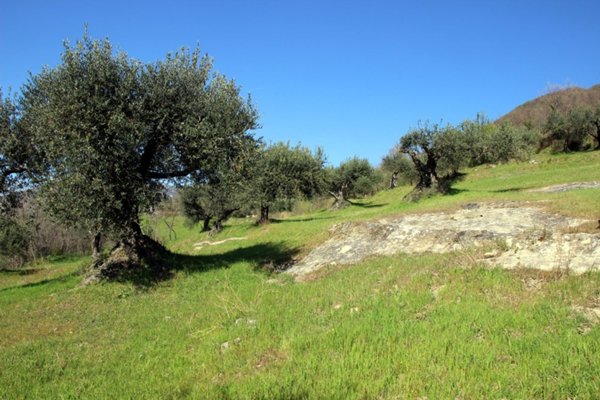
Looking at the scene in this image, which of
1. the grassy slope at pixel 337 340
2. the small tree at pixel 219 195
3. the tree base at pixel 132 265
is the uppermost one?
the small tree at pixel 219 195

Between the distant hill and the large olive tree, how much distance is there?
290ft

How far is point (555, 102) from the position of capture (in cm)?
9169

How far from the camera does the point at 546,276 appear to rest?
9141 mm

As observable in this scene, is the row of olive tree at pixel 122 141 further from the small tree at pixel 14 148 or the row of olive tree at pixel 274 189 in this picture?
the row of olive tree at pixel 274 189

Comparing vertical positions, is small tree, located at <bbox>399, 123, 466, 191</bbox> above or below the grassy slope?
above

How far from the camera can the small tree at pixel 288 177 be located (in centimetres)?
3903

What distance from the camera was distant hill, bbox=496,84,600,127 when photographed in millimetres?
89250

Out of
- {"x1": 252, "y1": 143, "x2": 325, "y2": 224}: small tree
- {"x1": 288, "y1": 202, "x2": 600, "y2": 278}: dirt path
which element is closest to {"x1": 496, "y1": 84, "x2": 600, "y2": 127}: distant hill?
{"x1": 252, "y1": 143, "x2": 325, "y2": 224}: small tree

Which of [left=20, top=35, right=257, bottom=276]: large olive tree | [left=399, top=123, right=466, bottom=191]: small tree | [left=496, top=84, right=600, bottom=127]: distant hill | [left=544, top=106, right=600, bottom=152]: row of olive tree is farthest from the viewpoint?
[left=496, top=84, right=600, bottom=127]: distant hill

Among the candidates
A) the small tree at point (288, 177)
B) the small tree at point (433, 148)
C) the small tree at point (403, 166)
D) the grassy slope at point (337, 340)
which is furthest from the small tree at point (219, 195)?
the small tree at point (403, 166)

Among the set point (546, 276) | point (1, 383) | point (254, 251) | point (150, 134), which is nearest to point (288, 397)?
point (1, 383)

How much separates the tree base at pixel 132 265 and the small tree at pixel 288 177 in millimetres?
19741

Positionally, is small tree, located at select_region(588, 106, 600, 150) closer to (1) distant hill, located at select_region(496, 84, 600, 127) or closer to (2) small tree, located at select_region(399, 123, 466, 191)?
(1) distant hill, located at select_region(496, 84, 600, 127)

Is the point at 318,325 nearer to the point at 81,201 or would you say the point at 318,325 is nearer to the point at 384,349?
the point at 384,349
